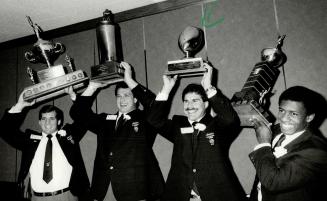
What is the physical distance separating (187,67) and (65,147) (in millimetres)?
1661

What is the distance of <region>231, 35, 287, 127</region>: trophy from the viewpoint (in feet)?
6.75

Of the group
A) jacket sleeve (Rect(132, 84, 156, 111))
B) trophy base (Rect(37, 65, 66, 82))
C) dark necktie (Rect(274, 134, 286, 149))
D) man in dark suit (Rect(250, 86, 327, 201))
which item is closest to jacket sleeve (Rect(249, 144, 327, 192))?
man in dark suit (Rect(250, 86, 327, 201))

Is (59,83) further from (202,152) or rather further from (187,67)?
(202,152)

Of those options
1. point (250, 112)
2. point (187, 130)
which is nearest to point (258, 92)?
point (250, 112)

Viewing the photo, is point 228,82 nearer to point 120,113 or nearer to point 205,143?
point 205,143

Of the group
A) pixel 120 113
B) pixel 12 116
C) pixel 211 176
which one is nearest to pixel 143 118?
pixel 120 113

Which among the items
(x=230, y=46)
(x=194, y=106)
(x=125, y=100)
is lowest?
(x=194, y=106)

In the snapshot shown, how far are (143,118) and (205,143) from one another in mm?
823

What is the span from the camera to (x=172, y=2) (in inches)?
130

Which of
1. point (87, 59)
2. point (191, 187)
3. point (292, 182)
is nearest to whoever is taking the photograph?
point (292, 182)

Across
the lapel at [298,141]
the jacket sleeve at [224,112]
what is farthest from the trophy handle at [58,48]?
the lapel at [298,141]

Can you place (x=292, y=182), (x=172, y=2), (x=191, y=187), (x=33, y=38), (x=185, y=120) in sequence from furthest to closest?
1. (x=33, y=38)
2. (x=172, y=2)
3. (x=185, y=120)
4. (x=191, y=187)
5. (x=292, y=182)

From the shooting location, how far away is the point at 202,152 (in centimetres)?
229

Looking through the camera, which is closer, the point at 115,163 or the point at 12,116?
the point at 115,163
